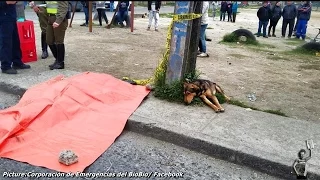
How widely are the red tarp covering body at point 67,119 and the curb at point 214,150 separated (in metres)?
0.27

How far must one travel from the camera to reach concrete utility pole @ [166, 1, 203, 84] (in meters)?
4.07

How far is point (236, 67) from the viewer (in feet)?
22.4

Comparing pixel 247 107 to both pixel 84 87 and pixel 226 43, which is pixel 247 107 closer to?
pixel 84 87

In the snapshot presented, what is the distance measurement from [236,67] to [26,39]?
4325 millimetres

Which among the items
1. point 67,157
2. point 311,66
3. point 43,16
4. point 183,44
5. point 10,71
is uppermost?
point 43,16

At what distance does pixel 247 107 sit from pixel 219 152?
4.47 feet

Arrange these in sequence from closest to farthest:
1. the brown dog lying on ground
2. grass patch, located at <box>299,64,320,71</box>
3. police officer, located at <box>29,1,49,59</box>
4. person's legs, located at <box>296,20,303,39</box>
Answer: the brown dog lying on ground, police officer, located at <box>29,1,49,59</box>, grass patch, located at <box>299,64,320,71</box>, person's legs, located at <box>296,20,303,39</box>

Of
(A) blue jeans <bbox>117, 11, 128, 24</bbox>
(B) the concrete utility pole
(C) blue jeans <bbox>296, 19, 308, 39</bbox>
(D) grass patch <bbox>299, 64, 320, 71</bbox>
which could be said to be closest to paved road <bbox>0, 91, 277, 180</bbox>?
(B) the concrete utility pole

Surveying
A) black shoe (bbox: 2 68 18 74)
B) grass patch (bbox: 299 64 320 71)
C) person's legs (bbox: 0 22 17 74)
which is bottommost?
grass patch (bbox: 299 64 320 71)

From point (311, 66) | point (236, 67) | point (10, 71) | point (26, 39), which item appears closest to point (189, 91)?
point (236, 67)

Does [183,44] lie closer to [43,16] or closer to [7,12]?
[7,12]

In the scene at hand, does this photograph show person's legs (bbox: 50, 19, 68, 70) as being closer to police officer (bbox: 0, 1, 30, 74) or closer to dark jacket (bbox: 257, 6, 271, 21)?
police officer (bbox: 0, 1, 30, 74)

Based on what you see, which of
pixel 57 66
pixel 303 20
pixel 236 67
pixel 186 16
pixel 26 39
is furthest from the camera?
pixel 303 20

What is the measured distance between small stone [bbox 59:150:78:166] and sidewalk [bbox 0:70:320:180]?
3.15ft
